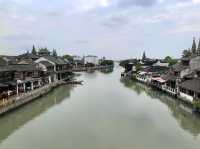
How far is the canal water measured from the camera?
618 inches

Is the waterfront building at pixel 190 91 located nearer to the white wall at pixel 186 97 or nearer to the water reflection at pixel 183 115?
the white wall at pixel 186 97

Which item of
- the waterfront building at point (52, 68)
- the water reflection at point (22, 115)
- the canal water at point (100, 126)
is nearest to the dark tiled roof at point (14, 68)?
the water reflection at point (22, 115)

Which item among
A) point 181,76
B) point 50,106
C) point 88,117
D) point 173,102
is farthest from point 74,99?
point 181,76

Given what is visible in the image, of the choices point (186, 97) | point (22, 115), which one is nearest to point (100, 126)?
point (22, 115)

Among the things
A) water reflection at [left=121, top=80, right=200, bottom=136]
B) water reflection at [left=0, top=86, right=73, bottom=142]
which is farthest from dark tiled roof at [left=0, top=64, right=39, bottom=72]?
water reflection at [left=121, top=80, right=200, bottom=136]

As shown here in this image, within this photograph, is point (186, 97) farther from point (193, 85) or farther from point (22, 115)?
point (22, 115)

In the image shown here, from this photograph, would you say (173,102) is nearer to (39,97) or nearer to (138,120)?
(138,120)

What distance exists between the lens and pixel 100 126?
63.0 ft

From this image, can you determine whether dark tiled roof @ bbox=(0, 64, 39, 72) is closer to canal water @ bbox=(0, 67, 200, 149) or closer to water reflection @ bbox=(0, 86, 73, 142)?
water reflection @ bbox=(0, 86, 73, 142)

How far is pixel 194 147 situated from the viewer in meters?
15.2

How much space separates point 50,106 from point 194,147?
681 inches

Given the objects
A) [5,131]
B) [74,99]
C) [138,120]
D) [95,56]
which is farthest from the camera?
[95,56]

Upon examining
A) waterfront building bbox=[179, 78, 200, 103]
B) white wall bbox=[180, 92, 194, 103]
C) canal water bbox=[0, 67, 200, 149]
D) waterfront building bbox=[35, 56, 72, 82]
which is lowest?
canal water bbox=[0, 67, 200, 149]

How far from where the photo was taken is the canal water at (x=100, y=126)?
1570 centimetres
